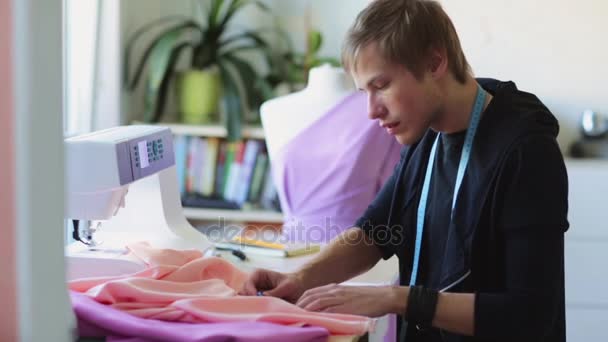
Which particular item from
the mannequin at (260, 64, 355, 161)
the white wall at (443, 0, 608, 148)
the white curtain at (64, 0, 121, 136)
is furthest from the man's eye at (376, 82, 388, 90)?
the white wall at (443, 0, 608, 148)

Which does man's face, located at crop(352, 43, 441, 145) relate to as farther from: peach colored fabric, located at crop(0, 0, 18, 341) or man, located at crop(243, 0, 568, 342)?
peach colored fabric, located at crop(0, 0, 18, 341)

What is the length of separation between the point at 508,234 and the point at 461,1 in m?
2.52

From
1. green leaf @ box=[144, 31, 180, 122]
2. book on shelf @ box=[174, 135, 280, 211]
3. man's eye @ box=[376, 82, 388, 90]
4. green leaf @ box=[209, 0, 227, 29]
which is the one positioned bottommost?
book on shelf @ box=[174, 135, 280, 211]

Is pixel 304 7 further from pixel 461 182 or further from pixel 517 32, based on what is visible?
pixel 461 182

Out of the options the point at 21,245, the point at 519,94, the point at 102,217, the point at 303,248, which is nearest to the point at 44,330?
the point at 21,245

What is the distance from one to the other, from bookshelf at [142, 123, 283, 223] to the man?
1.80 m

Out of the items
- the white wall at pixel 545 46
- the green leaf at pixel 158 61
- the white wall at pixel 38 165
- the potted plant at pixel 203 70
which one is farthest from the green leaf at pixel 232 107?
the white wall at pixel 38 165

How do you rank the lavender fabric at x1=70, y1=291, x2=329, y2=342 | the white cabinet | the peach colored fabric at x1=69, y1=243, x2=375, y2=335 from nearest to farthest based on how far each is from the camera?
the lavender fabric at x1=70, y1=291, x2=329, y2=342 < the peach colored fabric at x1=69, y1=243, x2=375, y2=335 < the white cabinet

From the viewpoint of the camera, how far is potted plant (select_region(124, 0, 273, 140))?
3.57 meters

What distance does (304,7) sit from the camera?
3930 mm

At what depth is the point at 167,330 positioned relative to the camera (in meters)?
1.32

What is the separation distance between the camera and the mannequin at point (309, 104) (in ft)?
8.82

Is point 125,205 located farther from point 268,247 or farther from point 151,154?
point 268,247

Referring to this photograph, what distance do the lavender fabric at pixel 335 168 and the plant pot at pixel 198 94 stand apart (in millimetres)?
1095
